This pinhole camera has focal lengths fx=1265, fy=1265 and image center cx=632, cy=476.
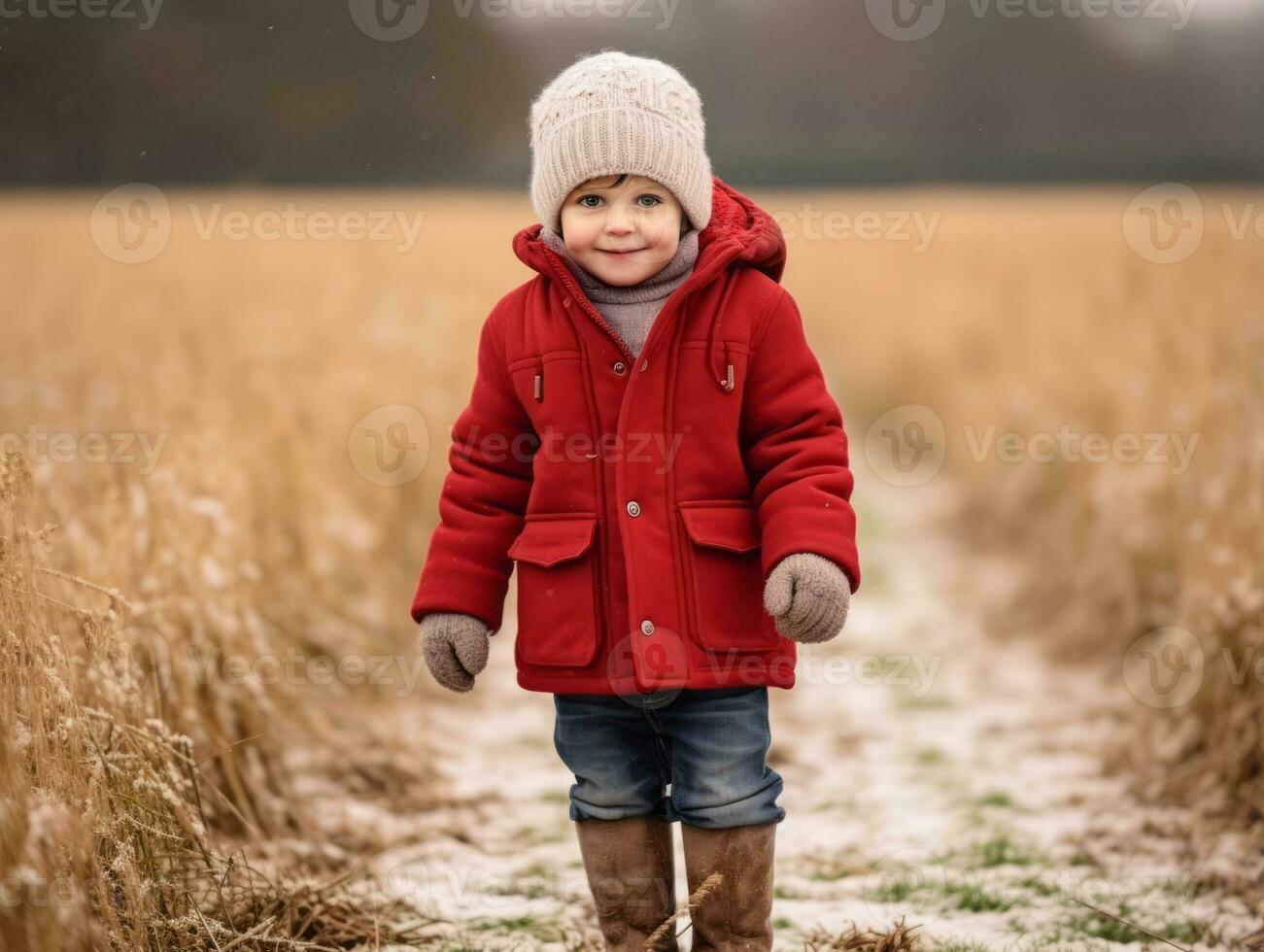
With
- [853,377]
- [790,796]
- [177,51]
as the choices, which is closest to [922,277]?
[853,377]

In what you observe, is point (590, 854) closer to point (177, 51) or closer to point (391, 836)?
point (391, 836)

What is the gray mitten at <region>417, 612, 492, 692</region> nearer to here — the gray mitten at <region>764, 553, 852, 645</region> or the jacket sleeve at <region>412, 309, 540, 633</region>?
the jacket sleeve at <region>412, 309, 540, 633</region>

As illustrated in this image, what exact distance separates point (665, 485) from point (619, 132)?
0.63m

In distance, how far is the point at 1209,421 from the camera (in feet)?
14.8

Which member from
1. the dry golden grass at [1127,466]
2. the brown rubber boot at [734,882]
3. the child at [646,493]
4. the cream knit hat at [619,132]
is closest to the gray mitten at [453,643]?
the child at [646,493]

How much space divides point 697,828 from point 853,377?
10.0 meters

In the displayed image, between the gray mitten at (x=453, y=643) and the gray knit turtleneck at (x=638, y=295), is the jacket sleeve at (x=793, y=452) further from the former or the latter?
the gray mitten at (x=453, y=643)

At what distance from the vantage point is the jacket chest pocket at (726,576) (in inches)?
88.3

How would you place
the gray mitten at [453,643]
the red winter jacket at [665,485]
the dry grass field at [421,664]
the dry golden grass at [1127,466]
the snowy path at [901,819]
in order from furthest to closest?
the dry golden grass at [1127,466], the snowy path at [901,819], the dry grass field at [421,664], the gray mitten at [453,643], the red winter jacket at [665,485]

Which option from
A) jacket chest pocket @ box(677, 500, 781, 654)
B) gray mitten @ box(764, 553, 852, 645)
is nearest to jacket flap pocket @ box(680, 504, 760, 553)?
jacket chest pocket @ box(677, 500, 781, 654)

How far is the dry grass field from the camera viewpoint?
2561 mm

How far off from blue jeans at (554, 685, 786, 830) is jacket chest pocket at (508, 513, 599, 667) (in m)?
0.14

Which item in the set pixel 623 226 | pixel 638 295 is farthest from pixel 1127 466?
pixel 623 226

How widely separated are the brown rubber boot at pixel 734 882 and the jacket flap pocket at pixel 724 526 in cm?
52
